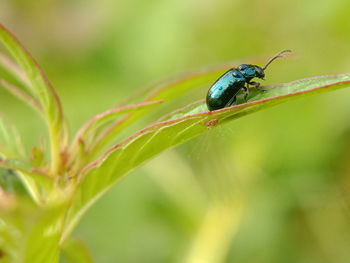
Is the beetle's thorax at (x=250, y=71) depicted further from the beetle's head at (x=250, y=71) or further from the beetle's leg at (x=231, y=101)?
the beetle's leg at (x=231, y=101)

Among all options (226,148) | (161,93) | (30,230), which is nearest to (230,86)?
(161,93)

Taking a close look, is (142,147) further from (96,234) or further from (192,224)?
(96,234)

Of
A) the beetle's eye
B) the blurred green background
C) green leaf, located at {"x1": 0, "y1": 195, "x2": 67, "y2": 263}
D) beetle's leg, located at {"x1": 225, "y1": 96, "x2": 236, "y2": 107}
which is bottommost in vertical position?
the blurred green background

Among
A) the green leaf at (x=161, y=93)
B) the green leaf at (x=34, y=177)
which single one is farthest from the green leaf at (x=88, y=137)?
the green leaf at (x=34, y=177)

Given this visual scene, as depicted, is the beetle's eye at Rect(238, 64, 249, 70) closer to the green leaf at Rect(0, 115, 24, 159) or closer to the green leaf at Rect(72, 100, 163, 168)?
the green leaf at Rect(72, 100, 163, 168)

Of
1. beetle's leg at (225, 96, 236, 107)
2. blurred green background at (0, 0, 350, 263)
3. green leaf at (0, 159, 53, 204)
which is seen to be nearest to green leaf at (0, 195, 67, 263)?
green leaf at (0, 159, 53, 204)

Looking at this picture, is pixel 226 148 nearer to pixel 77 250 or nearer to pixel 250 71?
pixel 250 71

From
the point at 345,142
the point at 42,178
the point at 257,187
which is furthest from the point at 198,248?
the point at 42,178

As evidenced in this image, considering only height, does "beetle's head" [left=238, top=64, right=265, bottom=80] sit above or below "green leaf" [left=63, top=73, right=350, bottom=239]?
below
